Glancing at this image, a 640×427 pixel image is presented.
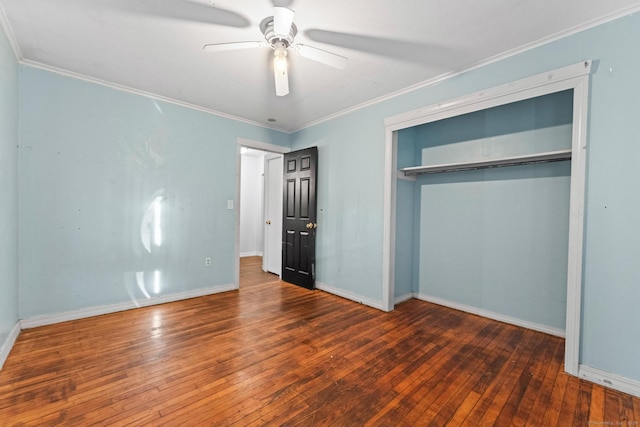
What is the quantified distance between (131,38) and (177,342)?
2628 mm

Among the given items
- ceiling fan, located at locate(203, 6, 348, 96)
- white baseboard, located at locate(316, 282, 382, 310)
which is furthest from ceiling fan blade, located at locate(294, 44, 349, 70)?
white baseboard, located at locate(316, 282, 382, 310)

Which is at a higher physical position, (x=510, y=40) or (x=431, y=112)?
(x=510, y=40)

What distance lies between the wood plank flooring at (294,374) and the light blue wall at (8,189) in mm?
373

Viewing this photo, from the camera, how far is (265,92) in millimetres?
3238

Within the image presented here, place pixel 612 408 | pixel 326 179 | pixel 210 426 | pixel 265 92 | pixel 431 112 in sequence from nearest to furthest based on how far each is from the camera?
pixel 210 426
pixel 612 408
pixel 431 112
pixel 265 92
pixel 326 179

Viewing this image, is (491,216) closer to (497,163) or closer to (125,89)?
(497,163)

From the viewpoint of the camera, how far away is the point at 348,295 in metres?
3.80

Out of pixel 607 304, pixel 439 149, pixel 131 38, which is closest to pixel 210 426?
pixel 607 304

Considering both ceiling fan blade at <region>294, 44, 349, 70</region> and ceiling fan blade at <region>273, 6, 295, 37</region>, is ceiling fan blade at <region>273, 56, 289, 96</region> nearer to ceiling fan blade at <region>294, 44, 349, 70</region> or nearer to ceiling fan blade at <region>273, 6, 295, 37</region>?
ceiling fan blade at <region>294, 44, 349, 70</region>

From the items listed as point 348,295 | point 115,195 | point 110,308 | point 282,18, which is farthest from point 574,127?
point 110,308

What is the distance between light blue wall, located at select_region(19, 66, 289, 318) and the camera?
9.04 ft

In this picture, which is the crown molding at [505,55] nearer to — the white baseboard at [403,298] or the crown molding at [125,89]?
Answer: the crown molding at [125,89]

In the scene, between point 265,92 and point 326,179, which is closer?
point 265,92

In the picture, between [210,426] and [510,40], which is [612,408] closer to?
[210,426]
